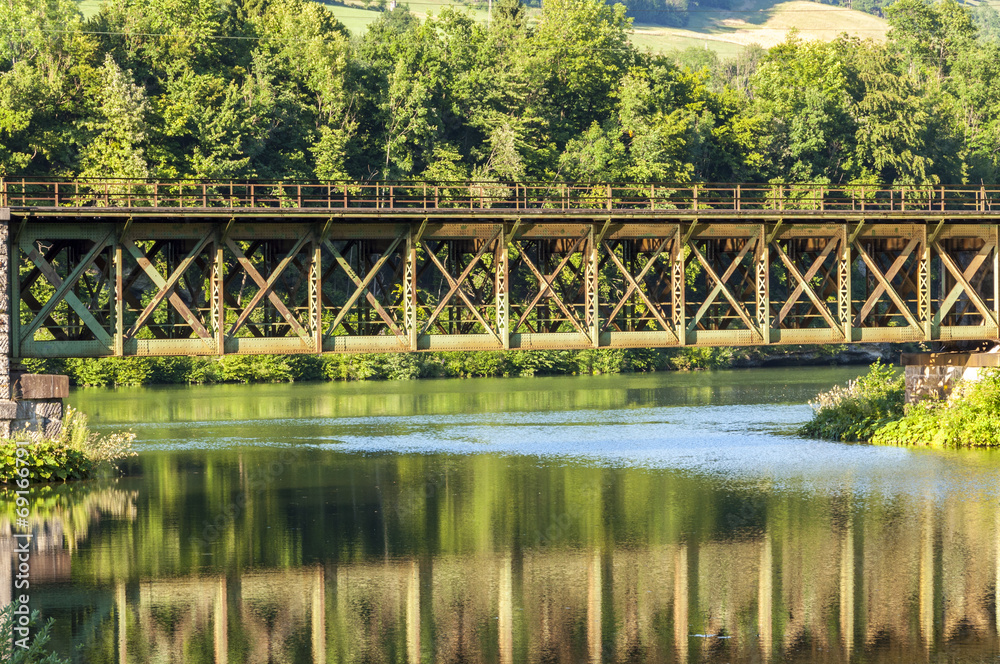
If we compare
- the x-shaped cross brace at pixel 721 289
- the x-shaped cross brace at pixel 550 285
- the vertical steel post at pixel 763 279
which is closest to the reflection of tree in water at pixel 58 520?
the x-shaped cross brace at pixel 550 285

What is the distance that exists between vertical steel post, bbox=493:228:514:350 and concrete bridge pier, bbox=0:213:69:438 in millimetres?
13972

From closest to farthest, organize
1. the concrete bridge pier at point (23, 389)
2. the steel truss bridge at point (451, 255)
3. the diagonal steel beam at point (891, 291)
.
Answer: the concrete bridge pier at point (23, 389) → the steel truss bridge at point (451, 255) → the diagonal steel beam at point (891, 291)

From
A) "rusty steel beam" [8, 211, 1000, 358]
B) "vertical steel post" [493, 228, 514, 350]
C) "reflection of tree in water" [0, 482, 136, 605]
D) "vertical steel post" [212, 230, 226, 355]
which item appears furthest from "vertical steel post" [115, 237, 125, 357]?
"vertical steel post" [493, 228, 514, 350]

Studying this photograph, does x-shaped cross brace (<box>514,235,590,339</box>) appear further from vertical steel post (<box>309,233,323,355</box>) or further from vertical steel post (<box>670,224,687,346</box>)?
vertical steel post (<box>309,233,323,355</box>)

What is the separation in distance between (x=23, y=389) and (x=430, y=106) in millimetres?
68103

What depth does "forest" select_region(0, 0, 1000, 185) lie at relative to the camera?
9281 cm

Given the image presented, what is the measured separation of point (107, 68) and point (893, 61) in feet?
246

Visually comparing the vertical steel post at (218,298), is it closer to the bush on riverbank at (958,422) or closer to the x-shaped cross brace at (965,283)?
the bush on riverbank at (958,422)

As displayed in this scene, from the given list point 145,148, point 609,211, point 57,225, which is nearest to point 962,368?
point 609,211

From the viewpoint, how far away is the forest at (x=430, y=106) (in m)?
92.8

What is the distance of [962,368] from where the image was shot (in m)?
49.2

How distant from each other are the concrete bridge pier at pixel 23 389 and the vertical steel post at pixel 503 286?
13972 mm

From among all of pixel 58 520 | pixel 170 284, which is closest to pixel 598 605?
pixel 58 520

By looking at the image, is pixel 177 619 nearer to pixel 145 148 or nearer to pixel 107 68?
pixel 145 148
